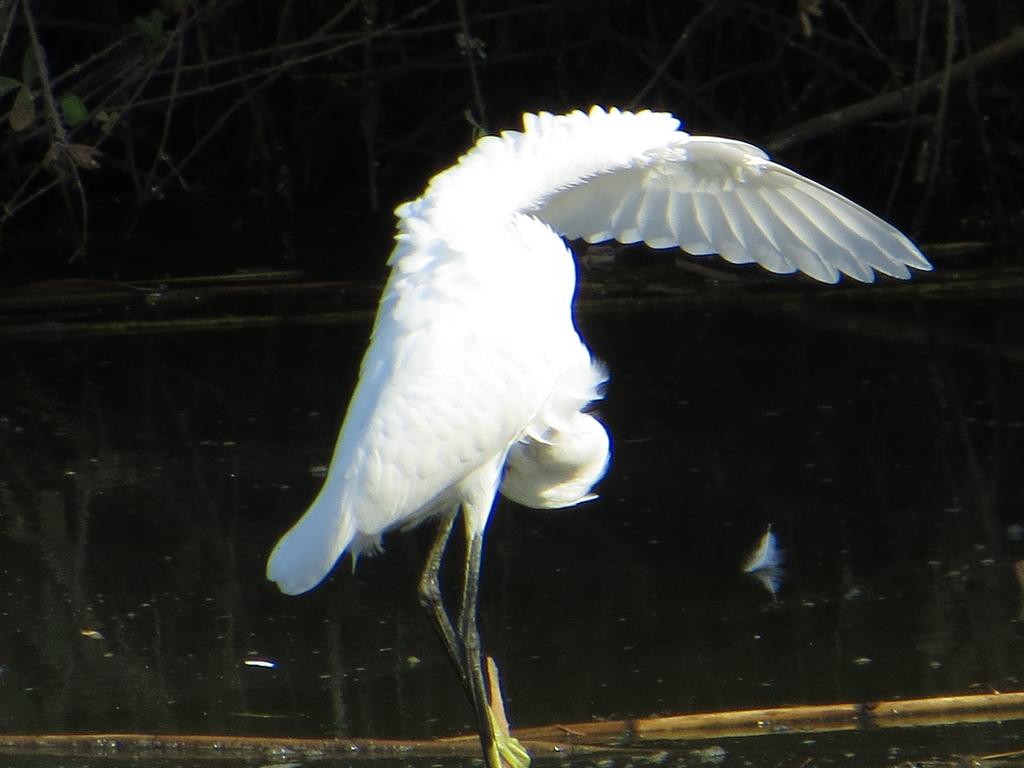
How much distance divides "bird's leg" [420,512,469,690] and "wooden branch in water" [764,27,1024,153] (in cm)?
379

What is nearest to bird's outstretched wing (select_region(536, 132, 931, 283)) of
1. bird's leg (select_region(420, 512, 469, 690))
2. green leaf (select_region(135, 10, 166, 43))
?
bird's leg (select_region(420, 512, 469, 690))

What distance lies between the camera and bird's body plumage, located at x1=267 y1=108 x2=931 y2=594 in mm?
2965

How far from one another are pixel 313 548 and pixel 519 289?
66cm

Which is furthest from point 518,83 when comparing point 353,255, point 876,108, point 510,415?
point 510,415

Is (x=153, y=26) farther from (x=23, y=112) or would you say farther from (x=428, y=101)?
(x=428, y=101)

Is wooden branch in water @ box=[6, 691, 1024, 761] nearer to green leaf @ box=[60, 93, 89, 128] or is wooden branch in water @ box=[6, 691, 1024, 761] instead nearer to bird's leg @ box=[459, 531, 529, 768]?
bird's leg @ box=[459, 531, 529, 768]

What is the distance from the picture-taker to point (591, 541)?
4125 mm

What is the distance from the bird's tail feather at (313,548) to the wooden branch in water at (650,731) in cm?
30

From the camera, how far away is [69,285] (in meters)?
6.74

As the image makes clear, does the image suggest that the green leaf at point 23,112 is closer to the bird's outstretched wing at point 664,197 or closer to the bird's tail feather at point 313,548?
the bird's outstretched wing at point 664,197

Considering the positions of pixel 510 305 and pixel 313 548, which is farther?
pixel 510 305

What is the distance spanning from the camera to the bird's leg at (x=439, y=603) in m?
3.13

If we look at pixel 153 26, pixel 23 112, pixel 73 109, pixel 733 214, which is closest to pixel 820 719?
pixel 733 214

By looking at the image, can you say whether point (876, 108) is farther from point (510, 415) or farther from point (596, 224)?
point (510, 415)
